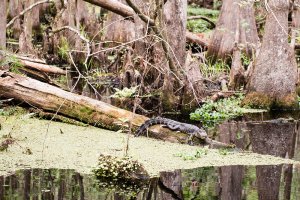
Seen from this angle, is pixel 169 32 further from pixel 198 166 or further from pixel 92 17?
pixel 92 17

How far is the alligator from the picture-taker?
992 cm

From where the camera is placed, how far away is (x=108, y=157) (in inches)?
314

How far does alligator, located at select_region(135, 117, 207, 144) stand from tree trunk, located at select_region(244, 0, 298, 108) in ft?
12.4

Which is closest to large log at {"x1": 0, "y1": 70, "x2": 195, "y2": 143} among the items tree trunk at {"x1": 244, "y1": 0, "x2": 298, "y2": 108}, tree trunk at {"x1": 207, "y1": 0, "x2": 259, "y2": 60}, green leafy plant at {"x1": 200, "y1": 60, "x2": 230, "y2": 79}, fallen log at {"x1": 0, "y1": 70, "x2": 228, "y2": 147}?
fallen log at {"x1": 0, "y1": 70, "x2": 228, "y2": 147}

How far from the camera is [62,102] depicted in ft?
34.4

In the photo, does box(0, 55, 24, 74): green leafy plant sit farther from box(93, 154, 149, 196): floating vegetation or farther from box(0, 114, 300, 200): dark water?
box(93, 154, 149, 196): floating vegetation

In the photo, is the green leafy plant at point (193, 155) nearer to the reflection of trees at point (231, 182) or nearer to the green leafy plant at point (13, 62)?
the reflection of trees at point (231, 182)

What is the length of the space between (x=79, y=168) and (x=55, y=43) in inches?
477

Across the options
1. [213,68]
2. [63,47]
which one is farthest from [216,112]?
→ [63,47]

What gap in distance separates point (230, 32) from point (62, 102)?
810 cm

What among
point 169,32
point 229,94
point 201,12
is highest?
point 201,12

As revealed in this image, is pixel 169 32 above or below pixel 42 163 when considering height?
above

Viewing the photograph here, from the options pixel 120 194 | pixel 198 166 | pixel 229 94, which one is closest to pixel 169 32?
pixel 229 94

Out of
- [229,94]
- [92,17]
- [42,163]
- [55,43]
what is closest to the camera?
[42,163]
